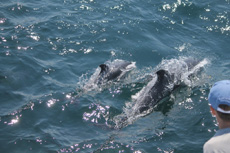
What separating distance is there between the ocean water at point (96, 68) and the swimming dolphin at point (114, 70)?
0.44m

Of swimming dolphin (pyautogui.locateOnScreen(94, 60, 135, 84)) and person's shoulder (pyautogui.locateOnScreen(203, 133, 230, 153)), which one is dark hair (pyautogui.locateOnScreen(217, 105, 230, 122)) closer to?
person's shoulder (pyautogui.locateOnScreen(203, 133, 230, 153))

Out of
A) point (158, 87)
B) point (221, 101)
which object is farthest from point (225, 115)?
point (158, 87)

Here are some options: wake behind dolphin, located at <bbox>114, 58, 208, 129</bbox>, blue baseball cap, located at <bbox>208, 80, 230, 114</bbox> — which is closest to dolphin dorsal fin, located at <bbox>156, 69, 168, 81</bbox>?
wake behind dolphin, located at <bbox>114, 58, 208, 129</bbox>

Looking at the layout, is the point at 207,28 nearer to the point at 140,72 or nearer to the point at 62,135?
the point at 140,72

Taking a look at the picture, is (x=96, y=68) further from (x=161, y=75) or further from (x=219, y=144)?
(x=219, y=144)

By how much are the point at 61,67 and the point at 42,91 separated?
203 centimetres

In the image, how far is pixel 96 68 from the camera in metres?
12.6

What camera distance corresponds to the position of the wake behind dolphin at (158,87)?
956cm

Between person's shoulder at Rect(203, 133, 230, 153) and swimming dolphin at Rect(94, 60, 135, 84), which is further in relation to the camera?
swimming dolphin at Rect(94, 60, 135, 84)

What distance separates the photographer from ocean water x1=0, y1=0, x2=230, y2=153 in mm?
8406

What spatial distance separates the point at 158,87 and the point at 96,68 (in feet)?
10.7

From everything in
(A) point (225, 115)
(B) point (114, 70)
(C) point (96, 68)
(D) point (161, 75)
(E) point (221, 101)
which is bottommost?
(C) point (96, 68)

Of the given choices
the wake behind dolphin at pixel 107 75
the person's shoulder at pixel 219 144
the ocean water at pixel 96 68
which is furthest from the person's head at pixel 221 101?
the wake behind dolphin at pixel 107 75

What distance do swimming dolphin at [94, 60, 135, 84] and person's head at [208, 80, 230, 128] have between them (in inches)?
291
